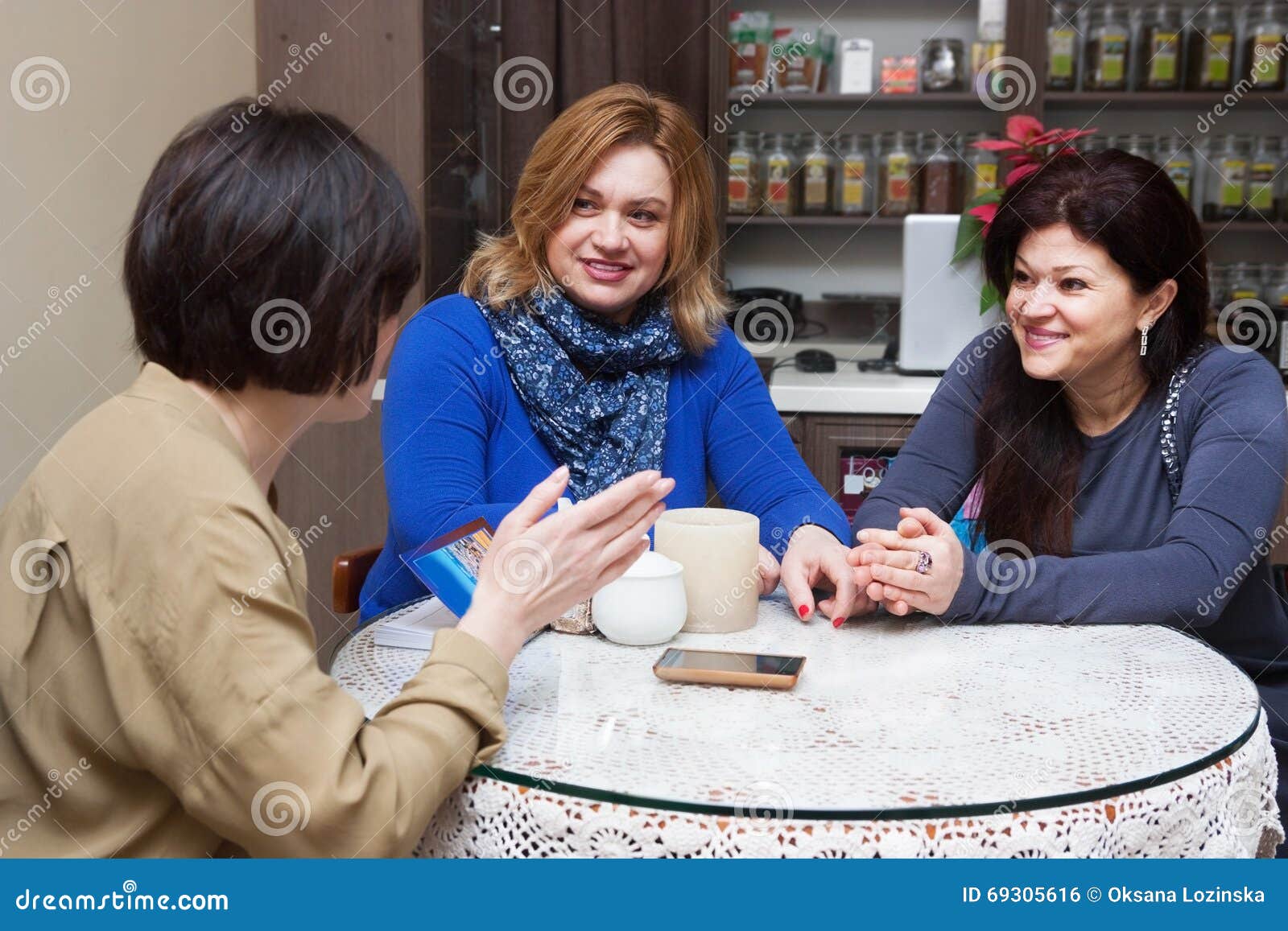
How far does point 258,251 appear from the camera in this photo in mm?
917

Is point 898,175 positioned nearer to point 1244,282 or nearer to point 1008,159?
point 1008,159

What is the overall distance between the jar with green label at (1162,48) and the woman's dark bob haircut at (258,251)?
290 centimetres

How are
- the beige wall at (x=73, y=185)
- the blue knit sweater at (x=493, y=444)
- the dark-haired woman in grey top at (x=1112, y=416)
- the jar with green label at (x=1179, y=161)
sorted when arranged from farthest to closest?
the jar with green label at (x=1179, y=161) < the beige wall at (x=73, y=185) < the blue knit sweater at (x=493, y=444) < the dark-haired woman in grey top at (x=1112, y=416)

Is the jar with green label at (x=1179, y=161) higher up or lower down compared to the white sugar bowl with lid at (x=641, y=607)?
higher up

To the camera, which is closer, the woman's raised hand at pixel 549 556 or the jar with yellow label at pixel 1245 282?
the woman's raised hand at pixel 549 556

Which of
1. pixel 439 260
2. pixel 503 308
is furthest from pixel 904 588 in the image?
pixel 439 260

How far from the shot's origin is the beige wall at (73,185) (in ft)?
5.98

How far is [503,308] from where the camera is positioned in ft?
5.67

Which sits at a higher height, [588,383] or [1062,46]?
[1062,46]

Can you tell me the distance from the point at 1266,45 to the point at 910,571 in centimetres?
270

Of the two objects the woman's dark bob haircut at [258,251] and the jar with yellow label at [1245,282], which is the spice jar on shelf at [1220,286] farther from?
the woman's dark bob haircut at [258,251]

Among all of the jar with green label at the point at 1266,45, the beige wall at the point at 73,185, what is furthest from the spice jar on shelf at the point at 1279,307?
the beige wall at the point at 73,185

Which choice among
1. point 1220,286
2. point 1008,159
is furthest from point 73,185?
point 1220,286

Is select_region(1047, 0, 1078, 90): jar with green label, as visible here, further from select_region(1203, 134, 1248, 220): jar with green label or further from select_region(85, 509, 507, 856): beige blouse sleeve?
select_region(85, 509, 507, 856): beige blouse sleeve
